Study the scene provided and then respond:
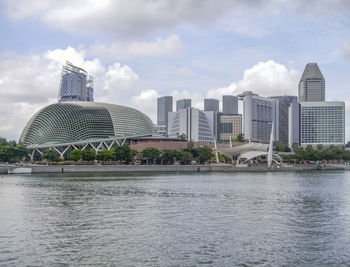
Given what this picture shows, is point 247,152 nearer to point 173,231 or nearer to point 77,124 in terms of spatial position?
point 77,124

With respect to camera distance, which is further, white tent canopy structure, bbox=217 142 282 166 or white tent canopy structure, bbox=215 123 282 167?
white tent canopy structure, bbox=217 142 282 166

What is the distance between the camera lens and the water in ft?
70.1

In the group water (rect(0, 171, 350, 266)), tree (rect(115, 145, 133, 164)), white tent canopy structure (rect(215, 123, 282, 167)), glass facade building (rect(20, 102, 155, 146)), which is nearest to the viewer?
water (rect(0, 171, 350, 266))

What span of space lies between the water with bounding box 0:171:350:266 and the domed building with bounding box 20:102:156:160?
100925mm

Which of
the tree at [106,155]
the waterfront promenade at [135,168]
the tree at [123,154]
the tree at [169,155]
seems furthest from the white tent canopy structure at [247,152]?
the tree at [106,155]

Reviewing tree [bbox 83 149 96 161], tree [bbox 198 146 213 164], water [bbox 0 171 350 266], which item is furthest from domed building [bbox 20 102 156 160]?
water [bbox 0 171 350 266]

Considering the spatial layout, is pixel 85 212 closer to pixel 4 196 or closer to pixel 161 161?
pixel 4 196

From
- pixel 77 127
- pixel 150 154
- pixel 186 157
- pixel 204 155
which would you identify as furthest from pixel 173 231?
pixel 77 127

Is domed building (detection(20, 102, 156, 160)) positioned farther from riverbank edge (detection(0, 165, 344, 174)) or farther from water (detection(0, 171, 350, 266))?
water (detection(0, 171, 350, 266))

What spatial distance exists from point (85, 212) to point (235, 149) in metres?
104

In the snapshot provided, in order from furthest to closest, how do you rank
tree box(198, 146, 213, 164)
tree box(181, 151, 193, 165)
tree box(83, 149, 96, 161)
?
tree box(198, 146, 213, 164), tree box(181, 151, 193, 165), tree box(83, 149, 96, 161)

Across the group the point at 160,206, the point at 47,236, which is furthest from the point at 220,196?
the point at 47,236

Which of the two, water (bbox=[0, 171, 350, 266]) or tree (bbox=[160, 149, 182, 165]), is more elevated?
tree (bbox=[160, 149, 182, 165])

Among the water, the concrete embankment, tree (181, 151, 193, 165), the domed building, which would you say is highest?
the domed building
